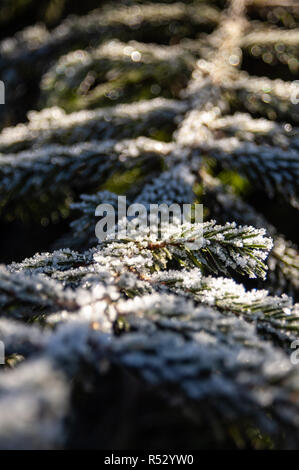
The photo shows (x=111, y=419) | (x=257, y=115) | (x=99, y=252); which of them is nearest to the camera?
(x=111, y=419)

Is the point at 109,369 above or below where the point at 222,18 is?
below

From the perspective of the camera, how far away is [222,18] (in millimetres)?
2375

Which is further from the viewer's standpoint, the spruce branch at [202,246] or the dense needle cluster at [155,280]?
the spruce branch at [202,246]

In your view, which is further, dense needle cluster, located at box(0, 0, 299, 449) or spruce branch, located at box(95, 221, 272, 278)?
spruce branch, located at box(95, 221, 272, 278)

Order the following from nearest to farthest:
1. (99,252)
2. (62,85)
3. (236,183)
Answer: (99,252) < (62,85) < (236,183)

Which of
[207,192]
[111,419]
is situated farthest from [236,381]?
[207,192]

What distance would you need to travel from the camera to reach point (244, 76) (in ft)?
5.78

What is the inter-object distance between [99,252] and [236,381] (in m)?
0.43

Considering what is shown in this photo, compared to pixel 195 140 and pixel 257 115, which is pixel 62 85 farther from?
pixel 257 115

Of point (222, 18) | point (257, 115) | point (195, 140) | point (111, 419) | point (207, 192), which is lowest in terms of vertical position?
point (111, 419)

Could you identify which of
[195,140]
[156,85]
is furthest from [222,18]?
[195,140]

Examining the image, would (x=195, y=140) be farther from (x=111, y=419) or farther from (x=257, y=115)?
(x=257, y=115)

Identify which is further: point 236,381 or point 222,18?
point 222,18

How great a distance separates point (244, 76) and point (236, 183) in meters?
0.57
